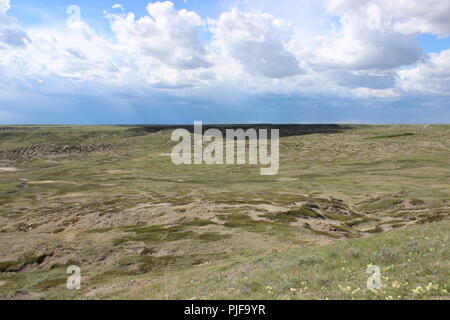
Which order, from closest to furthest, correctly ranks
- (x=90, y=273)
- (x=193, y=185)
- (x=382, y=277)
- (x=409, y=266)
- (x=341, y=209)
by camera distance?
(x=382, y=277)
(x=409, y=266)
(x=90, y=273)
(x=341, y=209)
(x=193, y=185)

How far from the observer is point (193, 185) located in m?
122

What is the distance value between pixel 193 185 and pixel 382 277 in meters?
107

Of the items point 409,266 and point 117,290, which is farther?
point 117,290

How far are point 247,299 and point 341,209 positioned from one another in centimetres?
6116

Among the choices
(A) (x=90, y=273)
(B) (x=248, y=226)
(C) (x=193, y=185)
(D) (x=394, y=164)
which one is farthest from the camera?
(D) (x=394, y=164)
